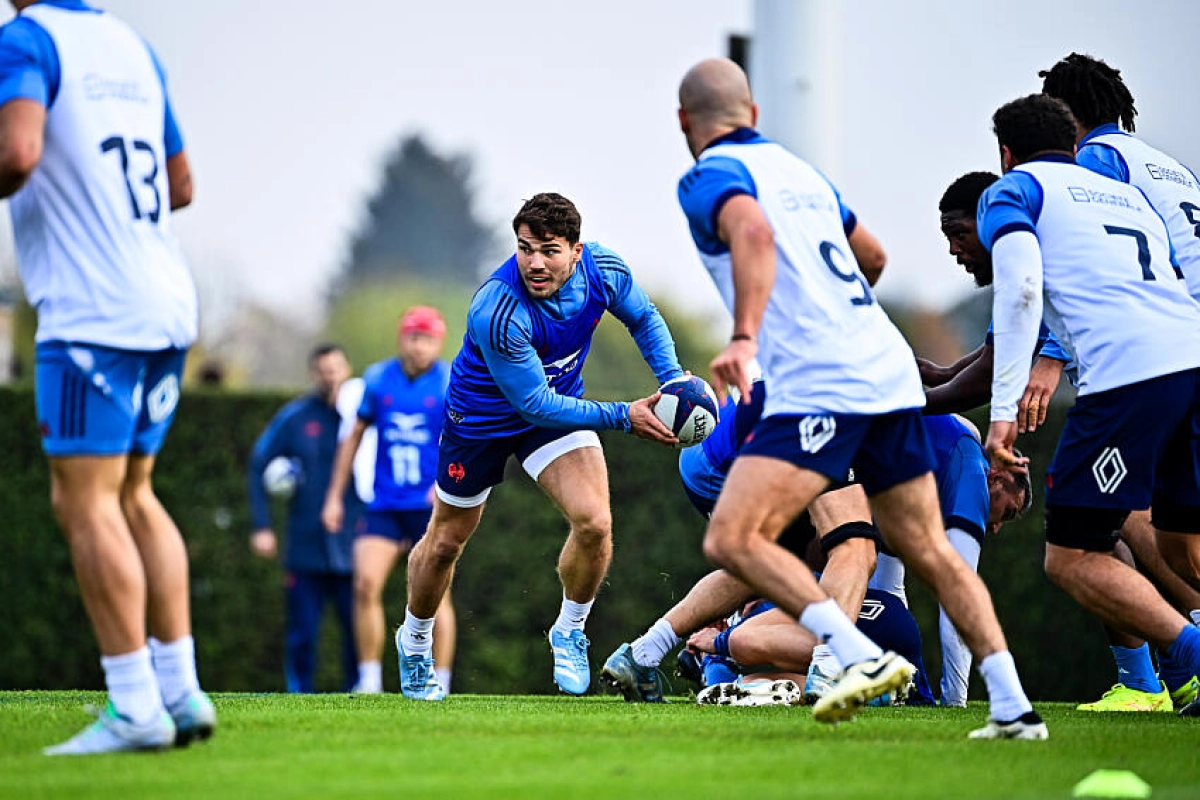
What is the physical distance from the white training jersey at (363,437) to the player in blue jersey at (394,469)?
0.12 m

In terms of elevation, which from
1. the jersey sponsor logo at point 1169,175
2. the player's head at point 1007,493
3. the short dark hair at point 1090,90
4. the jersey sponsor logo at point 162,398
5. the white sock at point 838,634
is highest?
the short dark hair at point 1090,90

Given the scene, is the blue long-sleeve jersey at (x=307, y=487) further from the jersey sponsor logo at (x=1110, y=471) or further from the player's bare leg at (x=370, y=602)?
the jersey sponsor logo at (x=1110, y=471)

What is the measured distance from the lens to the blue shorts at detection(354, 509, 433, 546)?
12.8 meters

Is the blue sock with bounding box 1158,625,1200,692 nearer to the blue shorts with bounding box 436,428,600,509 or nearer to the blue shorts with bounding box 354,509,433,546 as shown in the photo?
Answer: the blue shorts with bounding box 436,428,600,509

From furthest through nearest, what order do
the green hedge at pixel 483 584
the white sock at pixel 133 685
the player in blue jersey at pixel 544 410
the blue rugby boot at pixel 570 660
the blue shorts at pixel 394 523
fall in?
the green hedge at pixel 483 584, the blue shorts at pixel 394 523, the blue rugby boot at pixel 570 660, the player in blue jersey at pixel 544 410, the white sock at pixel 133 685

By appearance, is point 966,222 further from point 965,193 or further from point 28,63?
point 28,63

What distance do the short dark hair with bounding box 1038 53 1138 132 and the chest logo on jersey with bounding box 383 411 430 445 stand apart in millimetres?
6238

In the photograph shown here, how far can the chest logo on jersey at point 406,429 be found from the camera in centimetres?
1274

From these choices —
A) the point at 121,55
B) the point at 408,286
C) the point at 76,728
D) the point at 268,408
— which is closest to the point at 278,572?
the point at 268,408

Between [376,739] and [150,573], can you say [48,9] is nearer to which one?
[150,573]

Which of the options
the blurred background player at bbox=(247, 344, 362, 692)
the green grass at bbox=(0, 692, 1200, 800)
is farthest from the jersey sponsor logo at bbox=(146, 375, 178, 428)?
the blurred background player at bbox=(247, 344, 362, 692)

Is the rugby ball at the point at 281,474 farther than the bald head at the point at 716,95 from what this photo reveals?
Yes

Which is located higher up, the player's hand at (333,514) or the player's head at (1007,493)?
the player's head at (1007,493)

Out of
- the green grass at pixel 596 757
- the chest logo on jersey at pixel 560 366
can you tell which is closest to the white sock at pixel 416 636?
the green grass at pixel 596 757
